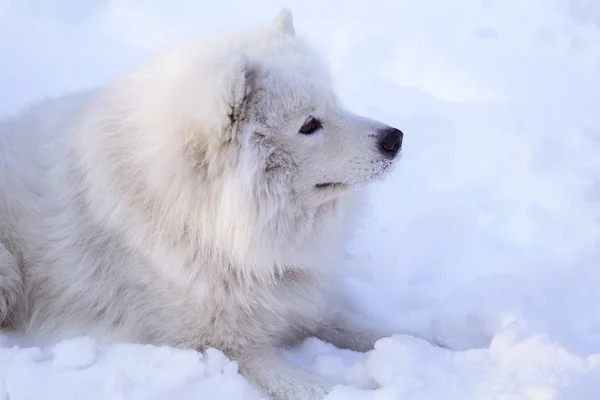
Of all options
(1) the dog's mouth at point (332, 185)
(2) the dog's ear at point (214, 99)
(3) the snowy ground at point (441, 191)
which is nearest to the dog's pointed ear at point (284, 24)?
(2) the dog's ear at point (214, 99)

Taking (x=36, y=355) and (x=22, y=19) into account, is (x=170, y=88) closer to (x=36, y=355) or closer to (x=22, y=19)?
(x=36, y=355)

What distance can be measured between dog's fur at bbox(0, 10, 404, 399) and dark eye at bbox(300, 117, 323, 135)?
1.3 inches

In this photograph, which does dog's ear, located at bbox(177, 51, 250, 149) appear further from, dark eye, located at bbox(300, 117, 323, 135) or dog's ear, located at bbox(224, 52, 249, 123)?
dark eye, located at bbox(300, 117, 323, 135)

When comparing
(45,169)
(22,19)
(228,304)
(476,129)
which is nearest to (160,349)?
(228,304)

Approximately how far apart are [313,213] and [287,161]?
363mm

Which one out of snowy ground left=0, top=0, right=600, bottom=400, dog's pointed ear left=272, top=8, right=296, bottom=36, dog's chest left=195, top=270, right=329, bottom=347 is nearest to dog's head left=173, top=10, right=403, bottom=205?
dog's pointed ear left=272, top=8, right=296, bottom=36

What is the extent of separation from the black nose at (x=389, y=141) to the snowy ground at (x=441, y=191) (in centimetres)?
101

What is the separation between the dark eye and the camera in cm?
327

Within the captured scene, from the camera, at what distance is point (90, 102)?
3824mm

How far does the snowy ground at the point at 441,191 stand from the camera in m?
3.23

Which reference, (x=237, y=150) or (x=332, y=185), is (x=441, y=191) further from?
(x=237, y=150)

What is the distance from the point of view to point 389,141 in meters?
3.34

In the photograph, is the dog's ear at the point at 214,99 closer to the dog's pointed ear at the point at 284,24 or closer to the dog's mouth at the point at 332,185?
the dog's mouth at the point at 332,185

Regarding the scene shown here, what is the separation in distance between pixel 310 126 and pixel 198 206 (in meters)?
0.68
